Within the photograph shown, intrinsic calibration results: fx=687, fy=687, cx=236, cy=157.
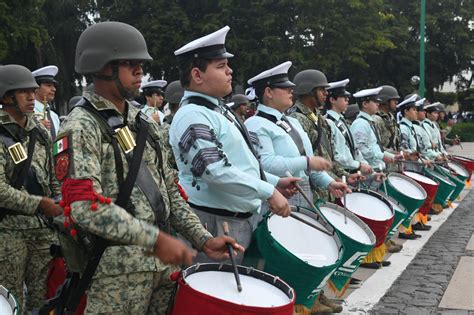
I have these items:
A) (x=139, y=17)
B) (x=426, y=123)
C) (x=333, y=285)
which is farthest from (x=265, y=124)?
(x=139, y=17)

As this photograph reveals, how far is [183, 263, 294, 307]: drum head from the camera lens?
2.82m

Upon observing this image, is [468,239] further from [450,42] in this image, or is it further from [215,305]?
[450,42]

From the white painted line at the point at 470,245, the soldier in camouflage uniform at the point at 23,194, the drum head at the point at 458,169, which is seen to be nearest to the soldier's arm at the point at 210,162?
the soldier in camouflage uniform at the point at 23,194

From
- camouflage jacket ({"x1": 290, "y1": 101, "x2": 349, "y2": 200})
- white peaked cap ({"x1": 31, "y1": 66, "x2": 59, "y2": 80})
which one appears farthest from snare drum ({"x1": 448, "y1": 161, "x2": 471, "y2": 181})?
white peaked cap ({"x1": 31, "y1": 66, "x2": 59, "y2": 80})

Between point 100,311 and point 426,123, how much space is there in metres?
10.8

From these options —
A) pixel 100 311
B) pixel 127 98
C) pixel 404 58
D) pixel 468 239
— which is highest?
pixel 127 98

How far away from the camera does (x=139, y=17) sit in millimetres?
29625

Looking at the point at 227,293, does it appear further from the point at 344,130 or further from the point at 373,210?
the point at 344,130

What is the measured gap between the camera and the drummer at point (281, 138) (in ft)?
16.1

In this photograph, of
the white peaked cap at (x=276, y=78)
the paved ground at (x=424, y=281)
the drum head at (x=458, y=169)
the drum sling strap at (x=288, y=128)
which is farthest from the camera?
the drum head at (x=458, y=169)

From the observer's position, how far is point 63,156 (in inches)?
104

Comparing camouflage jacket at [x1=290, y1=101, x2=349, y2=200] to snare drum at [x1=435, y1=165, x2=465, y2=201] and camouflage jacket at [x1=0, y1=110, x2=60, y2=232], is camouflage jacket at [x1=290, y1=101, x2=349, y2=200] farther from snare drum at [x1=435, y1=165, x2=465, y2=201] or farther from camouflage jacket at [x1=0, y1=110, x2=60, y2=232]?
snare drum at [x1=435, y1=165, x2=465, y2=201]

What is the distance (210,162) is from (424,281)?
4.04m

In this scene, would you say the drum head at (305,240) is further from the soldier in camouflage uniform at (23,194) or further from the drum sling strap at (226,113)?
the soldier in camouflage uniform at (23,194)
